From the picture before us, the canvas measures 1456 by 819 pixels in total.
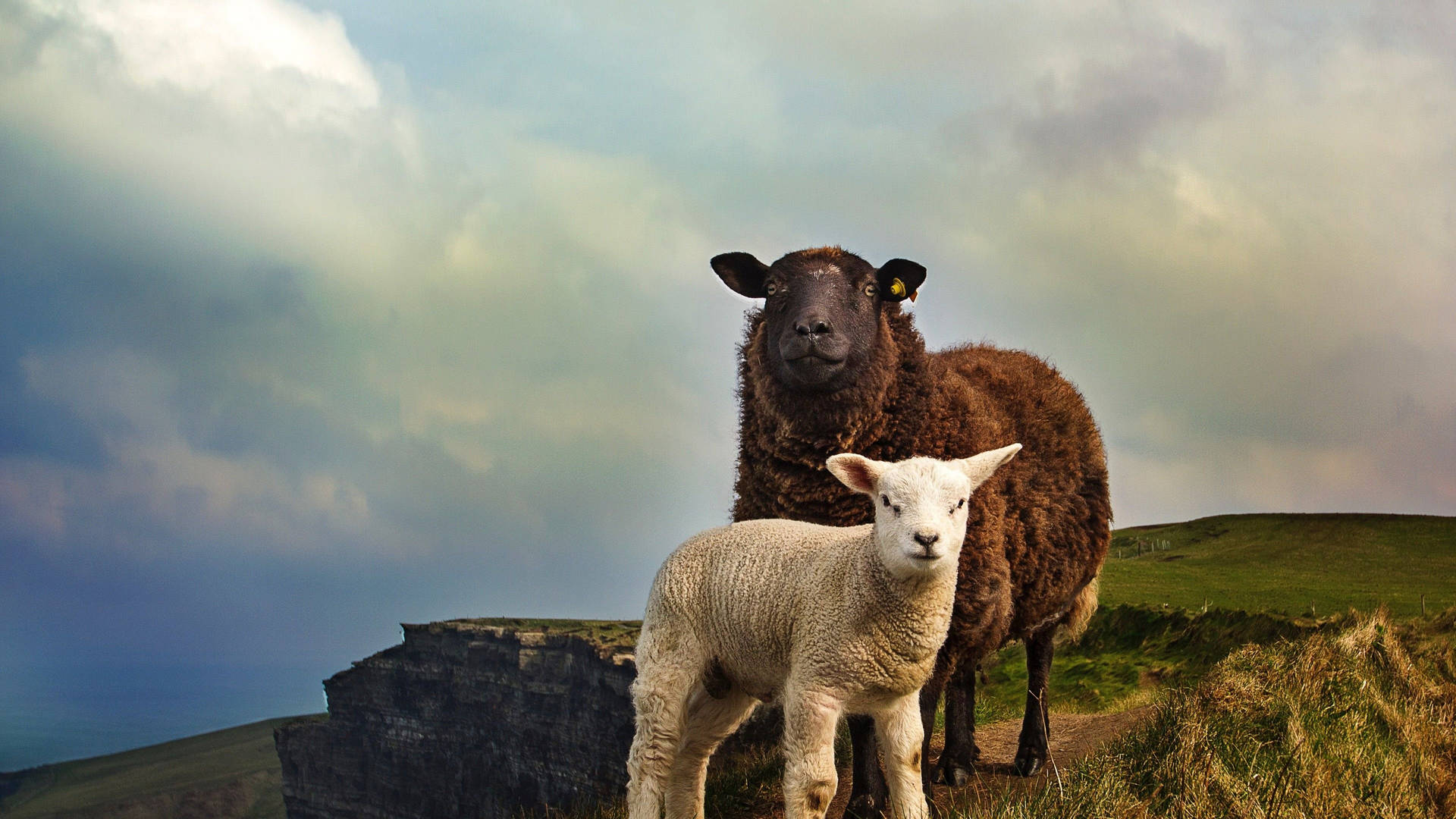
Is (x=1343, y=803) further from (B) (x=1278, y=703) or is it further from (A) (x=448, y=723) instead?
(A) (x=448, y=723)

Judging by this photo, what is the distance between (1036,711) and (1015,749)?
1.25 m

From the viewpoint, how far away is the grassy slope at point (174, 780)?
129 meters

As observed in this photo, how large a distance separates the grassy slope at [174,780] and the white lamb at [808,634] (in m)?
141

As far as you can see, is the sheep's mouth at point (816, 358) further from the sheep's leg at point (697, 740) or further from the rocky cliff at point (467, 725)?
the rocky cliff at point (467, 725)

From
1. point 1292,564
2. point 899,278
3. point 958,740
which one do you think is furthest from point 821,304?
point 1292,564

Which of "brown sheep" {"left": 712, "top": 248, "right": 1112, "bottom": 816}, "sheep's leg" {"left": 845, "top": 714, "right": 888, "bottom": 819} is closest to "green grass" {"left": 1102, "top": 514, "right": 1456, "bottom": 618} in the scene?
"brown sheep" {"left": 712, "top": 248, "right": 1112, "bottom": 816}

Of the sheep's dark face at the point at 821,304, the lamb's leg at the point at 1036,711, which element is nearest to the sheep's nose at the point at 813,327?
the sheep's dark face at the point at 821,304

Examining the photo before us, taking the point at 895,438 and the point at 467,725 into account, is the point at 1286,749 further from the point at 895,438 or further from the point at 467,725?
the point at 467,725

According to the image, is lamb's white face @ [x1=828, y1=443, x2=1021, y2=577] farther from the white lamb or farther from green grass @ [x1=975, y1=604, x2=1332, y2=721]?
green grass @ [x1=975, y1=604, x2=1332, y2=721]

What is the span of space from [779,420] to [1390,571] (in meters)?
20.8

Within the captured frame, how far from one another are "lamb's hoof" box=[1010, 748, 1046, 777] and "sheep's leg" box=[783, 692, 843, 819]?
15.4 ft

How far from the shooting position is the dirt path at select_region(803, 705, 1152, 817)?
851 centimetres

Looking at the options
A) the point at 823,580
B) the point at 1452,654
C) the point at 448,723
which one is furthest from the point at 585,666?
the point at 823,580

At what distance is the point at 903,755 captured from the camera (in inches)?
228
